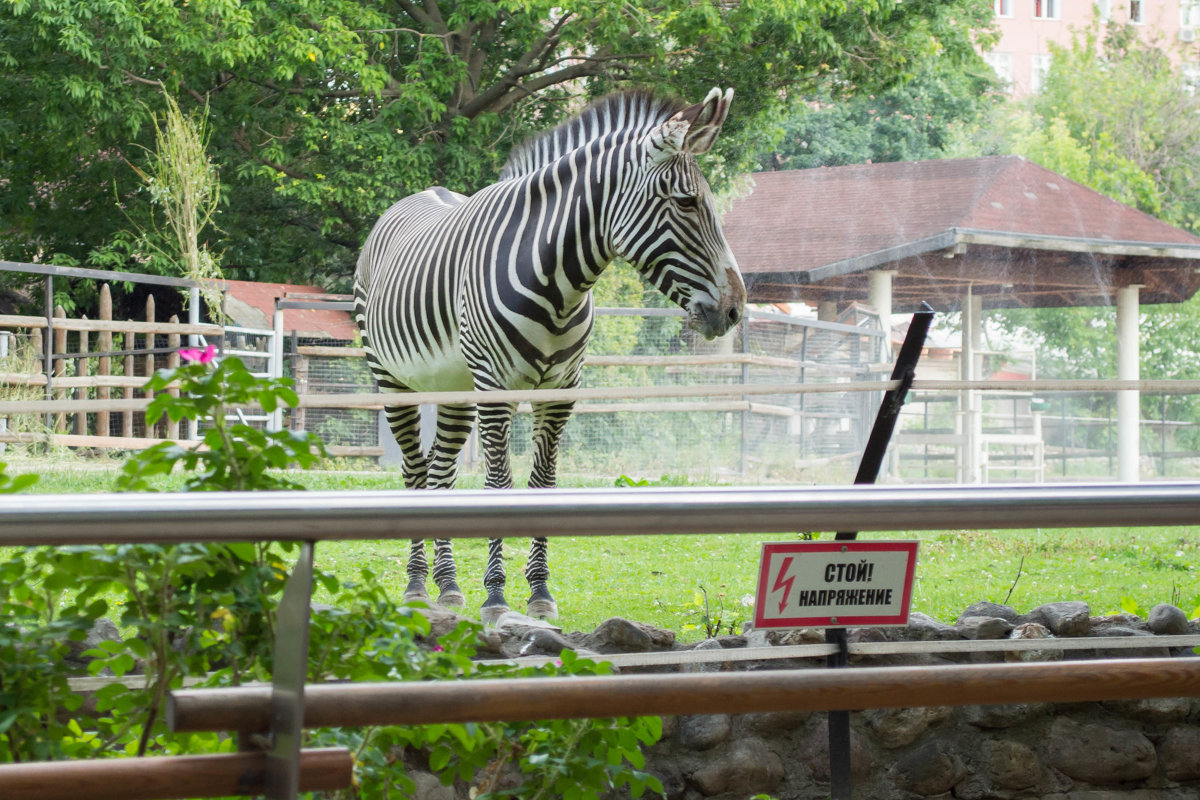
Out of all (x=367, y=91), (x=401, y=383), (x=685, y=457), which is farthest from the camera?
(x=367, y=91)

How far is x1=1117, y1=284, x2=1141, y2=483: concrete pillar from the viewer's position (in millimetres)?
11742

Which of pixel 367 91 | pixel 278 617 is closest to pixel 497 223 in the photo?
pixel 278 617

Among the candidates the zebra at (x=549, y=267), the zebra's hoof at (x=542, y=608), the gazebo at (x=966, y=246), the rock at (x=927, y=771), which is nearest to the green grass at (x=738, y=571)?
the zebra's hoof at (x=542, y=608)

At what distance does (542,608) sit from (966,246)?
922 cm

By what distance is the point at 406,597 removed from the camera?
3516 millimetres

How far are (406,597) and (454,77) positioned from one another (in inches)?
365

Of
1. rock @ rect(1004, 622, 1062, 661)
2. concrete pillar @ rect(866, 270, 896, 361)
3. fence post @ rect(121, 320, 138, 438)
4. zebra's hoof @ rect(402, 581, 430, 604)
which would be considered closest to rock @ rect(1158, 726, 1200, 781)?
rock @ rect(1004, 622, 1062, 661)

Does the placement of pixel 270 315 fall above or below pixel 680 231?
above

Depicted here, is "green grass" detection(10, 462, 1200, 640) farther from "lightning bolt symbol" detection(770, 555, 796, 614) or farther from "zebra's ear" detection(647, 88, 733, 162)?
"zebra's ear" detection(647, 88, 733, 162)

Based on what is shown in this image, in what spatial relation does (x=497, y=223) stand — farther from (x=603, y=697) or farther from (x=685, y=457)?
(x=685, y=457)

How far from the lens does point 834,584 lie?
1.81m

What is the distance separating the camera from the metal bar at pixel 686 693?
3.41 ft

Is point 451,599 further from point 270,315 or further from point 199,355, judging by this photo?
point 270,315

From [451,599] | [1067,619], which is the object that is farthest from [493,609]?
[1067,619]
